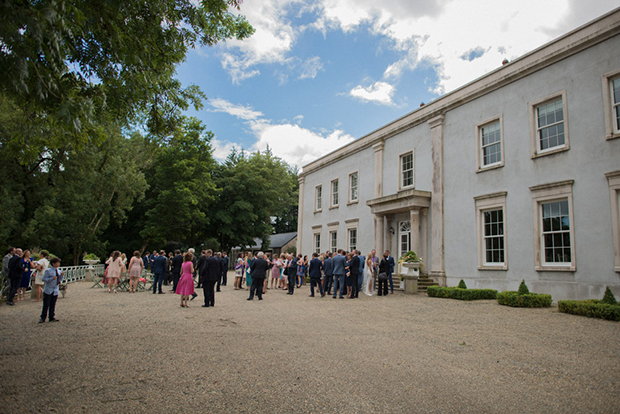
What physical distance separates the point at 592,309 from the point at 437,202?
866 cm

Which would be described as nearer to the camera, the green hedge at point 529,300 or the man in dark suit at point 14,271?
the man in dark suit at point 14,271

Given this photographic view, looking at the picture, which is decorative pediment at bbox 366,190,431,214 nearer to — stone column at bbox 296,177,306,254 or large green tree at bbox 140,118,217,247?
stone column at bbox 296,177,306,254

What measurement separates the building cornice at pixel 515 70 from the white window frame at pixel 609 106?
1253 mm

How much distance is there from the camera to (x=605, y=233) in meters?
12.1

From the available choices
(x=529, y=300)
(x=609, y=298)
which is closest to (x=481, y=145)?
(x=529, y=300)

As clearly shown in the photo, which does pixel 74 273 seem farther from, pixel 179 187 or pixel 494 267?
pixel 494 267

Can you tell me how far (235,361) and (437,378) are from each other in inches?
109

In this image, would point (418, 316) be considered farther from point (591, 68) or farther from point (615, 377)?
point (591, 68)

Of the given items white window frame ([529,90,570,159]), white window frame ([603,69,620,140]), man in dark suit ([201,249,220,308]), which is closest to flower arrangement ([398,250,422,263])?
white window frame ([529,90,570,159])

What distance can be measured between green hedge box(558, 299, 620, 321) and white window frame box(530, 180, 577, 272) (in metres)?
2.24

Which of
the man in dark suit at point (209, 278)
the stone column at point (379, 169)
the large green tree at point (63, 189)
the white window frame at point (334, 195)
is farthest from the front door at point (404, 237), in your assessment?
the large green tree at point (63, 189)

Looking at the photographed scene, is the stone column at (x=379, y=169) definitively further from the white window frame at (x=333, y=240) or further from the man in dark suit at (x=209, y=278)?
the man in dark suit at (x=209, y=278)

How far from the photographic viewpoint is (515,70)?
15.4 metres

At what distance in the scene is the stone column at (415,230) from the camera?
18.6 m
